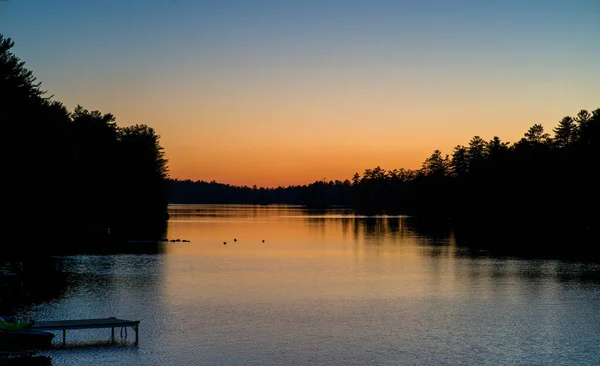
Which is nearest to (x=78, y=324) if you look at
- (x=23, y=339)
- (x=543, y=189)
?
(x=23, y=339)

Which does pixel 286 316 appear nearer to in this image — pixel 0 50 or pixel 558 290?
pixel 558 290

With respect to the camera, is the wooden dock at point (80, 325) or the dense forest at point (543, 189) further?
the dense forest at point (543, 189)

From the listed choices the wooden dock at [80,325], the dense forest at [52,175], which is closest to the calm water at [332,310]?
the wooden dock at [80,325]

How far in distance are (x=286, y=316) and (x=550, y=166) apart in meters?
104

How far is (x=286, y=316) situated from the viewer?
123ft

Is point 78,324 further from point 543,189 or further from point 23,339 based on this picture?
A: point 543,189

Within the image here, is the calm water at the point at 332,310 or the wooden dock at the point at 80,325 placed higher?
the wooden dock at the point at 80,325

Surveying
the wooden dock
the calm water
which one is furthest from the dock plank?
the calm water

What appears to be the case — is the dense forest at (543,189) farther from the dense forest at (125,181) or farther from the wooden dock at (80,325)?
the wooden dock at (80,325)

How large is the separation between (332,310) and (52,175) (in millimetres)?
62855

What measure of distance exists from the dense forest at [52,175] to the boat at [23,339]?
144 ft

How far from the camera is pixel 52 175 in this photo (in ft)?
297

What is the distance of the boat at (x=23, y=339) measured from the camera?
27125 mm

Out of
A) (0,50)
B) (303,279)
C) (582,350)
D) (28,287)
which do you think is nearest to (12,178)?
(0,50)
